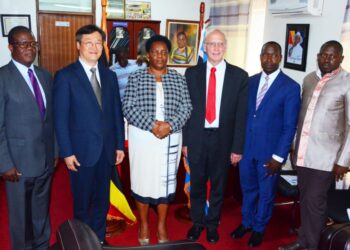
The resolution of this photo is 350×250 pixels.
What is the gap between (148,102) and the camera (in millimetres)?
2508

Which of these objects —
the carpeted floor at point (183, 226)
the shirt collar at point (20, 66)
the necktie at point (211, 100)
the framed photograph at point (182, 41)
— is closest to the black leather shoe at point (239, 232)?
the carpeted floor at point (183, 226)

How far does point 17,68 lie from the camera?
7.16 ft

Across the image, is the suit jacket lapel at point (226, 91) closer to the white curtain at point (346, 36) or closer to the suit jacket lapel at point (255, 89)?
the suit jacket lapel at point (255, 89)

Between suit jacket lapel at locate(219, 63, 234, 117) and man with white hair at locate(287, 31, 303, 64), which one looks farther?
man with white hair at locate(287, 31, 303, 64)

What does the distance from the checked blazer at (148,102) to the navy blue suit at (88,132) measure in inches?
3.7

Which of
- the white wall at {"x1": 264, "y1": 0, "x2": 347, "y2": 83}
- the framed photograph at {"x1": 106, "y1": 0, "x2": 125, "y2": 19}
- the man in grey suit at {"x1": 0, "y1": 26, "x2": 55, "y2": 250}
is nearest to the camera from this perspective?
the man in grey suit at {"x1": 0, "y1": 26, "x2": 55, "y2": 250}

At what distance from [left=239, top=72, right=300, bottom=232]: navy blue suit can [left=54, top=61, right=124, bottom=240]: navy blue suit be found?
39.4 inches

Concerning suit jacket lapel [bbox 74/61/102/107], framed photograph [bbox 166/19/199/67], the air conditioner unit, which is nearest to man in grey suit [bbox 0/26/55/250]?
suit jacket lapel [bbox 74/61/102/107]

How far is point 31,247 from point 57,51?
13.1ft

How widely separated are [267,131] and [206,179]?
24.3 inches

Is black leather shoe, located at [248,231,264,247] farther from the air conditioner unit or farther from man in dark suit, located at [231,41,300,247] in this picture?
the air conditioner unit

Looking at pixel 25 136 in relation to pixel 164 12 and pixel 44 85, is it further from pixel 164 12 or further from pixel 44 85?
pixel 164 12

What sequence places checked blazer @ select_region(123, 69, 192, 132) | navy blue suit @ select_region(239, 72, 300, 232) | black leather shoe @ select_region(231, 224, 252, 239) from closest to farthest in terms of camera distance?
checked blazer @ select_region(123, 69, 192, 132) < navy blue suit @ select_region(239, 72, 300, 232) < black leather shoe @ select_region(231, 224, 252, 239)

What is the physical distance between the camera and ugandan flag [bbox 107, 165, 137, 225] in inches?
119
